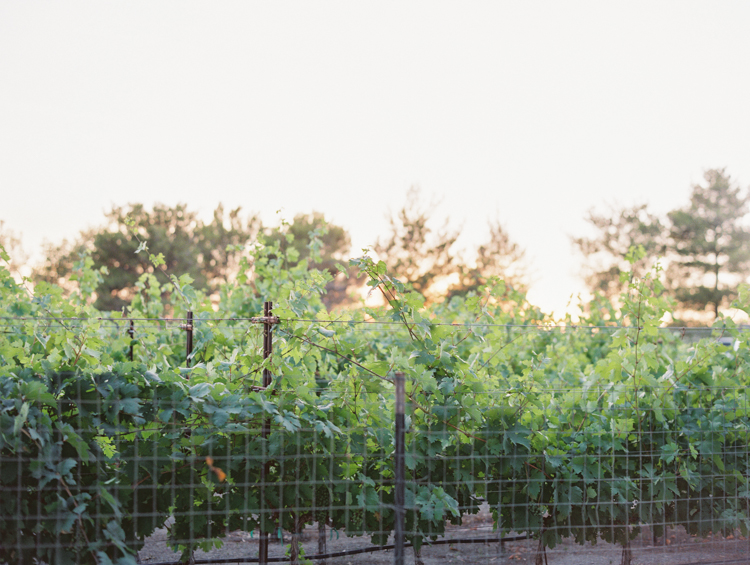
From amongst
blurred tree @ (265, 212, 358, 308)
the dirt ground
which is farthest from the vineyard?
blurred tree @ (265, 212, 358, 308)

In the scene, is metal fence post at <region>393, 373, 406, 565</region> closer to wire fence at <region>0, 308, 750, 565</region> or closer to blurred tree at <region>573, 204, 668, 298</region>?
wire fence at <region>0, 308, 750, 565</region>

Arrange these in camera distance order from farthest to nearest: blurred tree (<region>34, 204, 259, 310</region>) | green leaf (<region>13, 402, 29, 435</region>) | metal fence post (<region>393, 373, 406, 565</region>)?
1. blurred tree (<region>34, 204, 259, 310</region>)
2. metal fence post (<region>393, 373, 406, 565</region>)
3. green leaf (<region>13, 402, 29, 435</region>)

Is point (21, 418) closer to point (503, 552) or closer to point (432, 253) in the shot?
point (503, 552)

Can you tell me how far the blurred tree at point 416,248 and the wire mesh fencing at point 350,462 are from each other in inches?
904

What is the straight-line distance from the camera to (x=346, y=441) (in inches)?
122

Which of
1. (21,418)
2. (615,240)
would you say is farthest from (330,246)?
(21,418)

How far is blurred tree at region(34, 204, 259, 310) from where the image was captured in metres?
26.0

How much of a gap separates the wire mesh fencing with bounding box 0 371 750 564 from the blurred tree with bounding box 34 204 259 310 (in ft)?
77.3

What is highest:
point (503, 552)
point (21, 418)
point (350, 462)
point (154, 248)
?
point (154, 248)

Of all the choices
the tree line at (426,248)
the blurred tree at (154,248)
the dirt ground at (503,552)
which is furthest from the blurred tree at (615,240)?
the dirt ground at (503,552)

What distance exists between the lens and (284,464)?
297 cm

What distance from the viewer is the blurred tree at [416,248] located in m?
27.3

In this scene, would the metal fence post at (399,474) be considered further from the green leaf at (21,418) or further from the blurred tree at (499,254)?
the blurred tree at (499,254)

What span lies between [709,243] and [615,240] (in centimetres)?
446
